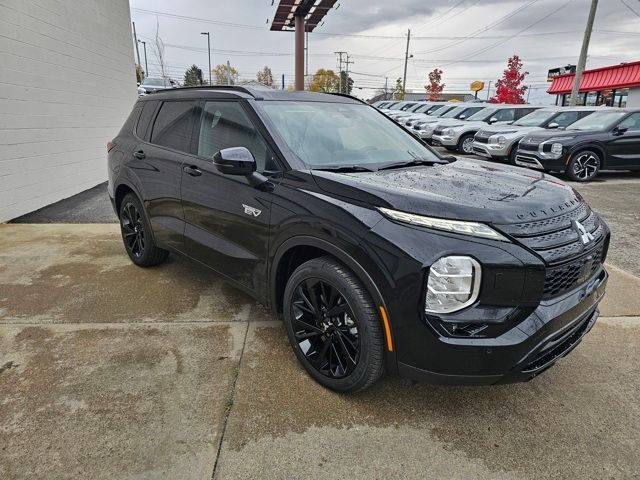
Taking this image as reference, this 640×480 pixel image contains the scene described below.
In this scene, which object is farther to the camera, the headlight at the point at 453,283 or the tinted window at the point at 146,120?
the tinted window at the point at 146,120

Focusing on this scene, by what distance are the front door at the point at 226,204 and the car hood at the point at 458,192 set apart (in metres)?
0.53

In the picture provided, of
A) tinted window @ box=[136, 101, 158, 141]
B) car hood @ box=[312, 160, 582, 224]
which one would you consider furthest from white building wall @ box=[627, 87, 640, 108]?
tinted window @ box=[136, 101, 158, 141]

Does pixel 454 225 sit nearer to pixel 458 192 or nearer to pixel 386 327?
pixel 458 192

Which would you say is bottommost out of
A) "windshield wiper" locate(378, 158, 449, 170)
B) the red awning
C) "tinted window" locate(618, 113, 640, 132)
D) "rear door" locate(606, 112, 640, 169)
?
"rear door" locate(606, 112, 640, 169)

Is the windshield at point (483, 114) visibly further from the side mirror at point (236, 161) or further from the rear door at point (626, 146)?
the side mirror at point (236, 161)

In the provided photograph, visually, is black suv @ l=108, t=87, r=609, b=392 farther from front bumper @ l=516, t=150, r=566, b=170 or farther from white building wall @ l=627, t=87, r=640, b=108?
white building wall @ l=627, t=87, r=640, b=108

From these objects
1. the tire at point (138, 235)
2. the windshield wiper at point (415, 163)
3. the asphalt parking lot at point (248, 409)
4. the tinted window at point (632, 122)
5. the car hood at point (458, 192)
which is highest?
the tinted window at point (632, 122)

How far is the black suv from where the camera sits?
79.2 inches

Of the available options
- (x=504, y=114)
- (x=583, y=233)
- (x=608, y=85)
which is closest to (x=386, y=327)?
(x=583, y=233)

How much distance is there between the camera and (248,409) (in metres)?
2.43

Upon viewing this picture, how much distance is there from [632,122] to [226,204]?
10.5 meters

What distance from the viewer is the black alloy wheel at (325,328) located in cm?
239

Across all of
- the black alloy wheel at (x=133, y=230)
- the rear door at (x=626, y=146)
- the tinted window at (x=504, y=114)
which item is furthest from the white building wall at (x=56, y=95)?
the tinted window at (x=504, y=114)

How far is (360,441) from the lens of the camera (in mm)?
2215
